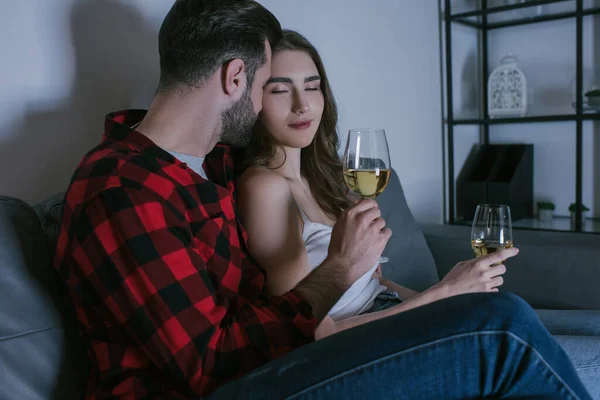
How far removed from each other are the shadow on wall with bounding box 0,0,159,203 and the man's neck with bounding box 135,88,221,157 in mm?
267

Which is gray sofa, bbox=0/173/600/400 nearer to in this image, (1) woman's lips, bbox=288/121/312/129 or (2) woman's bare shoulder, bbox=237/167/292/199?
(2) woman's bare shoulder, bbox=237/167/292/199

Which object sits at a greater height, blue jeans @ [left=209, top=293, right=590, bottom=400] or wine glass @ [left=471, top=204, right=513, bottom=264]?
wine glass @ [left=471, top=204, right=513, bottom=264]

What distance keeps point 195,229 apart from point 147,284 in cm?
20

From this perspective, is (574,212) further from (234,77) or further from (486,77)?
(234,77)

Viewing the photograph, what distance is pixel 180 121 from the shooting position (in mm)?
1171

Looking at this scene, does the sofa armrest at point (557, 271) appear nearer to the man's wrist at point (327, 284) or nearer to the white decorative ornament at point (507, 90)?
the man's wrist at point (327, 284)

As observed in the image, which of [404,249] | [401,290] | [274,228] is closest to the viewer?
[274,228]

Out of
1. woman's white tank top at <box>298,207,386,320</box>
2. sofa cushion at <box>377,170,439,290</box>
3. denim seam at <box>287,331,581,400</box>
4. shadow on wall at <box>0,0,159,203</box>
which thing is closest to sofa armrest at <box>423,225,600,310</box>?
sofa cushion at <box>377,170,439,290</box>

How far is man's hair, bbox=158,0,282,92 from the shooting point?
1.18m

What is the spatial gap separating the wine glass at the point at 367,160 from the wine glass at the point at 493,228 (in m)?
0.22

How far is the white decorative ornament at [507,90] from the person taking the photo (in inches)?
111

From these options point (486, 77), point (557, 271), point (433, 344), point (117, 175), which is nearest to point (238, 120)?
point (117, 175)

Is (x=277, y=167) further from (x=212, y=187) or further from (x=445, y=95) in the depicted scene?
(x=445, y=95)

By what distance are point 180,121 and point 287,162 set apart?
391 mm
